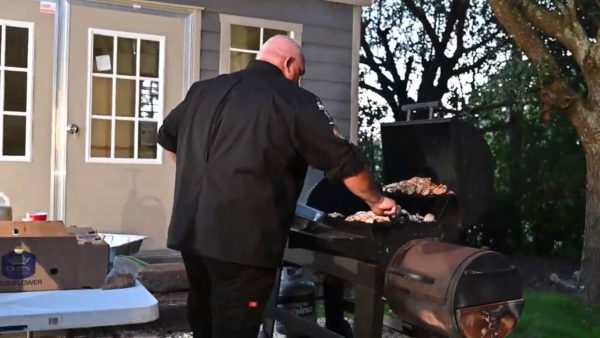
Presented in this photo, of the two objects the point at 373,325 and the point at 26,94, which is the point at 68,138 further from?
the point at 373,325

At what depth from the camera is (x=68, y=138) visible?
4.98 metres

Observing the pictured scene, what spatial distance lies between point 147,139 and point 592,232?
13.2ft

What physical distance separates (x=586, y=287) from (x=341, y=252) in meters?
3.67

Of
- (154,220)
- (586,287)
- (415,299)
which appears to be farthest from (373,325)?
(586,287)

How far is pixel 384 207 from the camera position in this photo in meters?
2.82

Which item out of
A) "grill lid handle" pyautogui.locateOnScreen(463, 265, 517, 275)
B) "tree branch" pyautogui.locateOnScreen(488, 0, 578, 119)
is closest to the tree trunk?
"tree branch" pyautogui.locateOnScreen(488, 0, 578, 119)

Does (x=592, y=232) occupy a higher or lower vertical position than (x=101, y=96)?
lower

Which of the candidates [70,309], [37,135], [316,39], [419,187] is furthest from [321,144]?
[316,39]

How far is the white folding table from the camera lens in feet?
6.70

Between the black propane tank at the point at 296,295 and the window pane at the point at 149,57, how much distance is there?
2.22 m

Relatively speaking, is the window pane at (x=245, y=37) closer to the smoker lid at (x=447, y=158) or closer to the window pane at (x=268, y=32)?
the window pane at (x=268, y=32)

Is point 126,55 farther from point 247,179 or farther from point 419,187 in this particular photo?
point 247,179

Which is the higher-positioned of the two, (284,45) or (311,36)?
(311,36)

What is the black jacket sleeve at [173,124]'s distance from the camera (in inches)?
109
